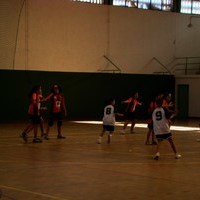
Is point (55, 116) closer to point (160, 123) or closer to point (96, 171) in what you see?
point (160, 123)

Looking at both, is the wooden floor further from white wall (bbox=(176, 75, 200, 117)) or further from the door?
the door

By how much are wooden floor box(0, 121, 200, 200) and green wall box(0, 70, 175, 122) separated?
1401 centimetres

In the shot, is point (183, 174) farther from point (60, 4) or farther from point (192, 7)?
point (192, 7)

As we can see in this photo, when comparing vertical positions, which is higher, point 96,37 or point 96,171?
point 96,37

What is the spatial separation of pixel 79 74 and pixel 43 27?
13.8ft

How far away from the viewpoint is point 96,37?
123 ft

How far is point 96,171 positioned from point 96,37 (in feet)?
85.1

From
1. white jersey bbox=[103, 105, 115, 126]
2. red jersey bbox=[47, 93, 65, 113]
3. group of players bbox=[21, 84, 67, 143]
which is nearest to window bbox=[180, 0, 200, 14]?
group of players bbox=[21, 84, 67, 143]

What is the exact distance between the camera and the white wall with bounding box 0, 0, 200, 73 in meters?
34.3

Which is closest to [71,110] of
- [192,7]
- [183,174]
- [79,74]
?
[79,74]

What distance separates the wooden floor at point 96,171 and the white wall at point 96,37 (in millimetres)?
15828

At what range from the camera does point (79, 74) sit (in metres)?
36.6

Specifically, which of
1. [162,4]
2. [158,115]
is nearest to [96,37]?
[162,4]

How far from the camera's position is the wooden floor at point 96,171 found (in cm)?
953
